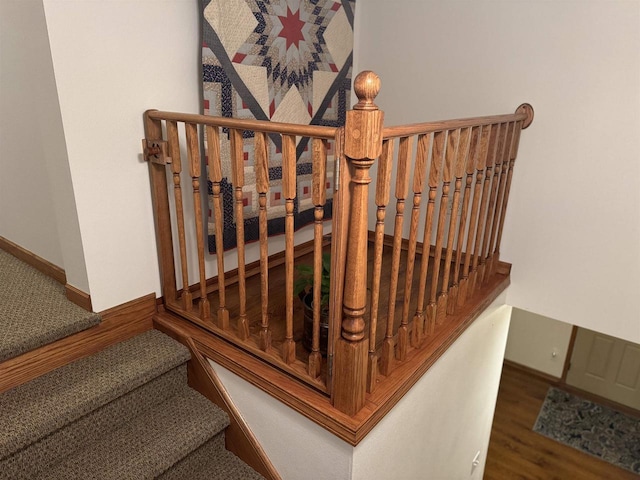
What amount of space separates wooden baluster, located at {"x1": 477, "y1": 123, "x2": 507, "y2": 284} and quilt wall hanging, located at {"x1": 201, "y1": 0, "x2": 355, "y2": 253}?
0.88 m

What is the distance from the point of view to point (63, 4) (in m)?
1.39

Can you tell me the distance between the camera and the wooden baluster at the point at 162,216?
167 centimetres

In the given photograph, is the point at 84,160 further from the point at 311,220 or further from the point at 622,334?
the point at 622,334

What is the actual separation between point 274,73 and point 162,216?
0.81 m

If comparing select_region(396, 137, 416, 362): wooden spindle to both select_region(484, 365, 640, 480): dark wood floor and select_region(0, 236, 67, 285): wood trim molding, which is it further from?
select_region(484, 365, 640, 480): dark wood floor

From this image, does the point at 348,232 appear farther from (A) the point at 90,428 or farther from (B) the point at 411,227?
(A) the point at 90,428

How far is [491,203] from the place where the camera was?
204 centimetres

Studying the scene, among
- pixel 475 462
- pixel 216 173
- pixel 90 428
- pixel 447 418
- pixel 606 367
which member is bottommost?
pixel 606 367

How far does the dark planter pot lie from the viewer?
153 centimetres

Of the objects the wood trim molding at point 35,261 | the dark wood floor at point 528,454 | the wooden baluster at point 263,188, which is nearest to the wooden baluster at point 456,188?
the wooden baluster at point 263,188

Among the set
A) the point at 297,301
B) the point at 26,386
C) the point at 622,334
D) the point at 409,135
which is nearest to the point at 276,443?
the point at 297,301

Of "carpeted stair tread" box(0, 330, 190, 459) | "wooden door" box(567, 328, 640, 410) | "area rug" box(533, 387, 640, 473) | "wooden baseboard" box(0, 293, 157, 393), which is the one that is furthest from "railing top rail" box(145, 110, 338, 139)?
"wooden door" box(567, 328, 640, 410)

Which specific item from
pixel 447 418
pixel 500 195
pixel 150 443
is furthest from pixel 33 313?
pixel 500 195

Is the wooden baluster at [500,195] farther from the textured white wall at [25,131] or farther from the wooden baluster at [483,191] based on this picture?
the textured white wall at [25,131]
